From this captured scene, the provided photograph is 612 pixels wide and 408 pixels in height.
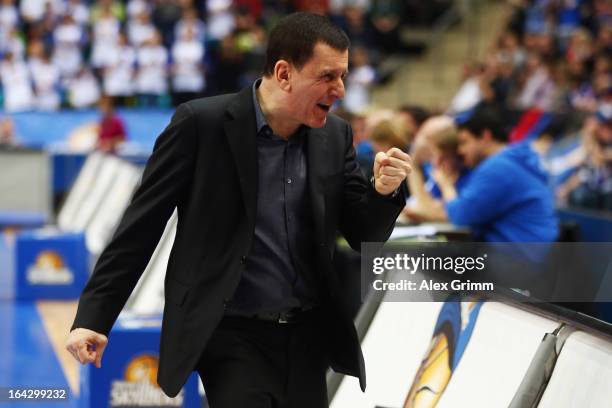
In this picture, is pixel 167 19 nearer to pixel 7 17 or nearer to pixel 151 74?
pixel 151 74

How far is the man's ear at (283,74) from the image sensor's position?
329cm

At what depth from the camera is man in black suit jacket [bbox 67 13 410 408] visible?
10.9ft

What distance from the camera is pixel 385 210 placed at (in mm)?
3326

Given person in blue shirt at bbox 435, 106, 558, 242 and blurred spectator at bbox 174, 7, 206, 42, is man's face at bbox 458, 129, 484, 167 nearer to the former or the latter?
person in blue shirt at bbox 435, 106, 558, 242

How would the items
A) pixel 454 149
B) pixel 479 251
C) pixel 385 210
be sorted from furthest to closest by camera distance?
pixel 454 149 < pixel 479 251 < pixel 385 210

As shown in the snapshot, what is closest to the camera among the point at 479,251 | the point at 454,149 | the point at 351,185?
the point at 351,185

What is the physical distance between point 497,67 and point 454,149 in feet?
34.9

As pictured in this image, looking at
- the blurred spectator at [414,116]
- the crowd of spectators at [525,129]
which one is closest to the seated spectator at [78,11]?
the crowd of spectators at [525,129]

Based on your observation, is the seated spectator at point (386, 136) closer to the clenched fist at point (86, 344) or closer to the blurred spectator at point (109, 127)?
the clenched fist at point (86, 344)

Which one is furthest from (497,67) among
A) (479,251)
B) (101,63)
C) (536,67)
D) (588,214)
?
(479,251)

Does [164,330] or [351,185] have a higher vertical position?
[351,185]

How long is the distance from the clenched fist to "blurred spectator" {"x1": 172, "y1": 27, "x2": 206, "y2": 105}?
17471 mm

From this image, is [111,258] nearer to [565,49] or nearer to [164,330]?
[164,330]

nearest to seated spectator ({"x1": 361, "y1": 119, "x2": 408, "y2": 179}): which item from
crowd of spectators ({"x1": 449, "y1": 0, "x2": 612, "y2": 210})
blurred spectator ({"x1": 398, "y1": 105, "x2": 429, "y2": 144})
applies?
blurred spectator ({"x1": 398, "y1": 105, "x2": 429, "y2": 144})
